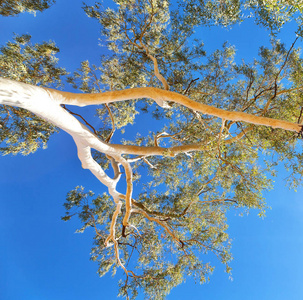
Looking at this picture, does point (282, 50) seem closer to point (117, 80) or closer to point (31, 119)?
point (117, 80)

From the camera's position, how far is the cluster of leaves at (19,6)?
603 cm

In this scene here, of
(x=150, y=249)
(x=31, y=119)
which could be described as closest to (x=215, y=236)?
(x=150, y=249)

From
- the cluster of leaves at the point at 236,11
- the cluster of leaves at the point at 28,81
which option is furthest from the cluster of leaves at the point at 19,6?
the cluster of leaves at the point at 236,11

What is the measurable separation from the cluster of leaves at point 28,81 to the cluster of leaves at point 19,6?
648mm

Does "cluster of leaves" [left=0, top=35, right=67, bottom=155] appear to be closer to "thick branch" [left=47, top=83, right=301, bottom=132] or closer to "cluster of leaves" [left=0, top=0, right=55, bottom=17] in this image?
"cluster of leaves" [left=0, top=0, right=55, bottom=17]

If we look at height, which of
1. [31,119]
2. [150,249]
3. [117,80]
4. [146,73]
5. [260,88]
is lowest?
[150,249]

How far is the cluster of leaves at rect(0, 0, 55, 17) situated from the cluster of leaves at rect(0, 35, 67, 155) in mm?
648

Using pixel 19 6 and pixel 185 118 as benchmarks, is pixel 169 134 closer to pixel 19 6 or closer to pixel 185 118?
pixel 185 118

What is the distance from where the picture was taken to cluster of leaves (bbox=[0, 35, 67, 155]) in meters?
6.33

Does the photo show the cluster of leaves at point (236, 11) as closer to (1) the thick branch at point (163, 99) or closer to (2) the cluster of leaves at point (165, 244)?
(1) the thick branch at point (163, 99)

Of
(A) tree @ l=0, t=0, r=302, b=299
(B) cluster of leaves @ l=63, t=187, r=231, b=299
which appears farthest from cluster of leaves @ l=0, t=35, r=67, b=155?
(B) cluster of leaves @ l=63, t=187, r=231, b=299

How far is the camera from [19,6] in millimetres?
6090

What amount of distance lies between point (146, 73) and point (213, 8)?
9.78 feet

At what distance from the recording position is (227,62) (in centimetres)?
798
